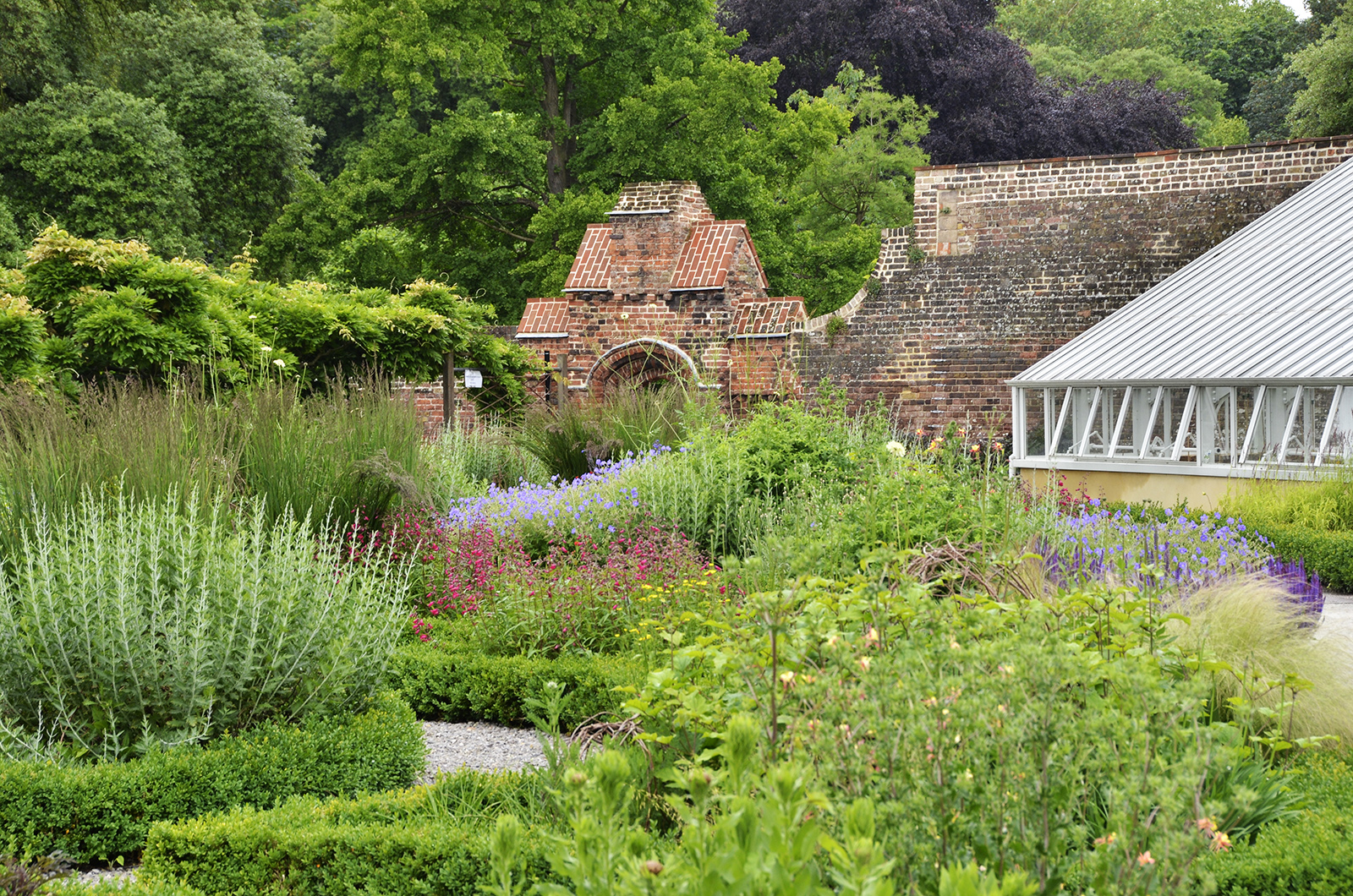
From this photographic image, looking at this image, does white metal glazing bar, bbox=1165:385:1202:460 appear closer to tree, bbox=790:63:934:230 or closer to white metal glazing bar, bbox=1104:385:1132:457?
white metal glazing bar, bbox=1104:385:1132:457

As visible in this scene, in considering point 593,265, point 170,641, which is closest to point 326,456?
point 170,641

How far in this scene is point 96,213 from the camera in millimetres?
21797

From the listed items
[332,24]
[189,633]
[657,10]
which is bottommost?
[189,633]

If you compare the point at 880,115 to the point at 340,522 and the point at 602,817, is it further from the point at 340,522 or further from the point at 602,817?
the point at 602,817

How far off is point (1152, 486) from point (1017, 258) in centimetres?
454

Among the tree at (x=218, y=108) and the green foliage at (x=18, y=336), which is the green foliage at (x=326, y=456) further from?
the tree at (x=218, y=108)

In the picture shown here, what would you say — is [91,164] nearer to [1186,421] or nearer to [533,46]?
[533,46]

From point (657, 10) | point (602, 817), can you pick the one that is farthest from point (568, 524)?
point (657, 10)

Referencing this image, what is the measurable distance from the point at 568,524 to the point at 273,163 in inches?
838

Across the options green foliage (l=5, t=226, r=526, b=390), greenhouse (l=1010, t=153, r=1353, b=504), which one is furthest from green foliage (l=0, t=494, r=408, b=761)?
greenhouse (l=1010, t=153, r=1353, b=504)

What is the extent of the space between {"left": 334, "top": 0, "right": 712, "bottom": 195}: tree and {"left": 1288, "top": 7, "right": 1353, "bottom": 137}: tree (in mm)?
12051

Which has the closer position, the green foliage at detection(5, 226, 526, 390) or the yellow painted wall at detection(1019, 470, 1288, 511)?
the green foliage at detection(5, 226, 526, 390)

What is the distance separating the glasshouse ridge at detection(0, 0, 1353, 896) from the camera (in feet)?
7.79

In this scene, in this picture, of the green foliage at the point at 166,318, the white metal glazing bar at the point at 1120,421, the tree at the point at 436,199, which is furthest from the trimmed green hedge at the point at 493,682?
the tree at the point at 436,199
